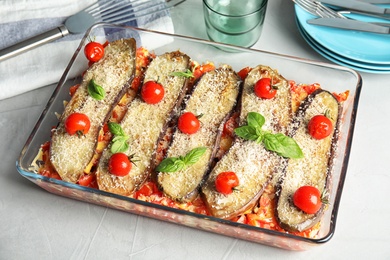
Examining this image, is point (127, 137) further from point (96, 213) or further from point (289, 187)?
point (289, 187)

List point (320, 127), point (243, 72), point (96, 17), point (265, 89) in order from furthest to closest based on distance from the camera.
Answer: point (96, 17), point (243, 72), point (265, 89), point (320, 127)

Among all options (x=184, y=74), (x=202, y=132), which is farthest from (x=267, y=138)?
(x=184, y=74)

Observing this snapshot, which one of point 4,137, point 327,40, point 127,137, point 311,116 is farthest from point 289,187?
point 4,137

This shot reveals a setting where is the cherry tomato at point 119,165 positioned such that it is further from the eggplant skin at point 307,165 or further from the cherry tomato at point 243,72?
the cherry tomato at point 243,72

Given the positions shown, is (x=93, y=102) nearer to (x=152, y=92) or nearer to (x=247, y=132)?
(x=152, y=92)

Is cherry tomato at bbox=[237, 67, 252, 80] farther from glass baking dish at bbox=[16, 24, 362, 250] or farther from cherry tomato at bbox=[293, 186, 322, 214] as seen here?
cherry tomato at bbox=[293, 186, 322, 214]

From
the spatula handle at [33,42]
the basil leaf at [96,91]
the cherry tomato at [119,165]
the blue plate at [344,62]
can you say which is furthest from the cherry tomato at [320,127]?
the spatula handle at [33,42]
